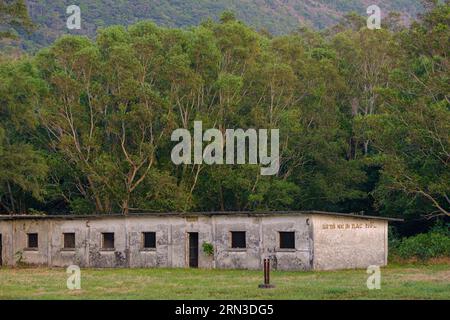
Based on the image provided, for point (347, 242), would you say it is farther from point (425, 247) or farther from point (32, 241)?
point (32, 241)

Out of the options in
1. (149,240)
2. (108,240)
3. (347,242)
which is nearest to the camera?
(347,242)

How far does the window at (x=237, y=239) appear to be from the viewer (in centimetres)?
4581

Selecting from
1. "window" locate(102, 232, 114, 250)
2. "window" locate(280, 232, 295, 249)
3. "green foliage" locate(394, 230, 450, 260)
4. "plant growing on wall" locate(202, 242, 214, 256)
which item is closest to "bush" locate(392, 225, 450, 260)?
"green foliage" locate(394, 230, 450, 260)

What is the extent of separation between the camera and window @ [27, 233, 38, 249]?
50225 mm

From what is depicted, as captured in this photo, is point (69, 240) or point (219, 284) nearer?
point (219, 284)

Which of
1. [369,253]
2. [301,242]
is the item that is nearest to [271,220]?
[301,242]

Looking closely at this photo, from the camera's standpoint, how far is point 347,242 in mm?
45500

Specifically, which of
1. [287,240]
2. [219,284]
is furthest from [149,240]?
[219,284]

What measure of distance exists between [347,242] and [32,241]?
1610 centimetres

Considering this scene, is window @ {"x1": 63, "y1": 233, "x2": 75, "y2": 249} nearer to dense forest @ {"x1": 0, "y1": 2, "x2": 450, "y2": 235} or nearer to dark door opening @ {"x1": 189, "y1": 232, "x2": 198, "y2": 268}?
dark door opening @ {"x1": 189, "y1": 232, "x2": 198, "y2": 268}

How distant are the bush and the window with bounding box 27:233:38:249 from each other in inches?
717

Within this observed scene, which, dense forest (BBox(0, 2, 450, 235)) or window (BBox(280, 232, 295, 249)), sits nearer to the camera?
window (BBox(280, 232, 295, 249))

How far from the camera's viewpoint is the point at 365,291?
31969 millimetres

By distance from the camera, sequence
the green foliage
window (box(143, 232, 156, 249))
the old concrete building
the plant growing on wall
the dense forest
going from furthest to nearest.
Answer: the dense forest
the green foliage
window (box(143, 232, 156, 249))
the plant growing on wall
the old concrete building
